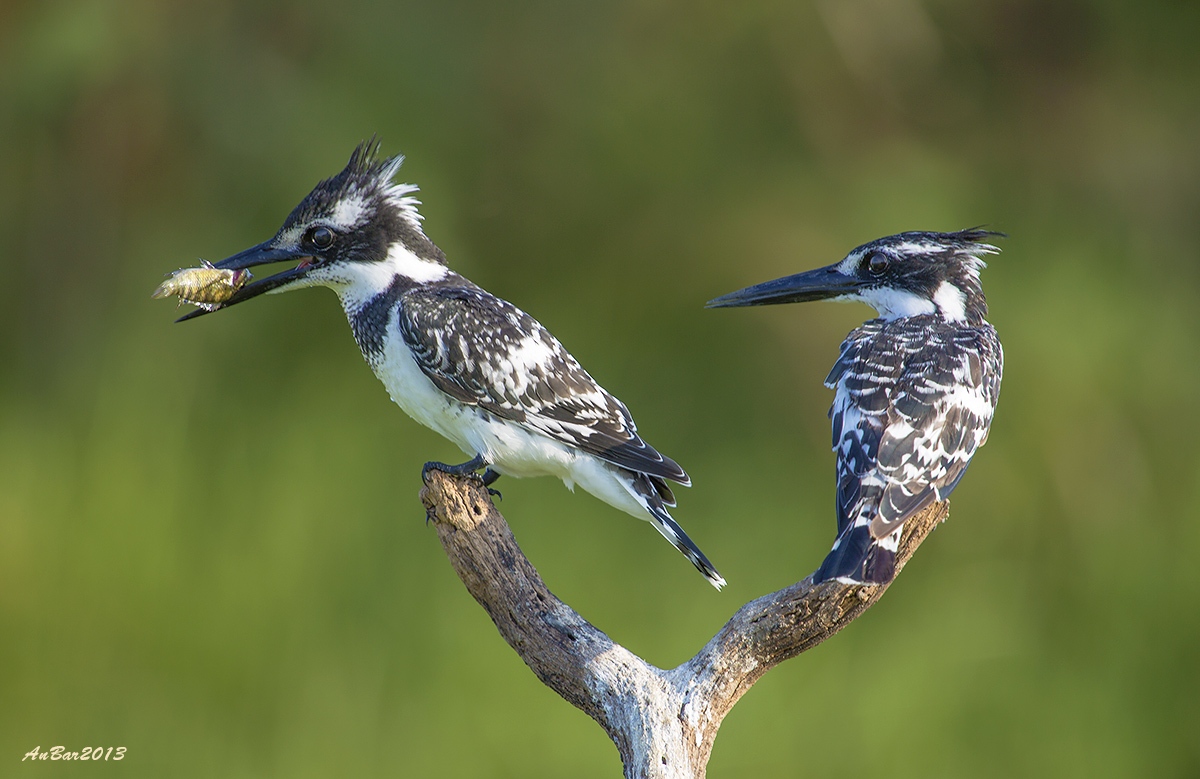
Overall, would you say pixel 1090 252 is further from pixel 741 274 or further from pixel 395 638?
pixel 395 638

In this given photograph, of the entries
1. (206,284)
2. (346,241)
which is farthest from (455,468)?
(206,284)

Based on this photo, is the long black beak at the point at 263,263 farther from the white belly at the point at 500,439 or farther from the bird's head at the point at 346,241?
the white belly at the point at 500,439

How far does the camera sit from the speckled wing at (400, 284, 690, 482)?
2.57 m

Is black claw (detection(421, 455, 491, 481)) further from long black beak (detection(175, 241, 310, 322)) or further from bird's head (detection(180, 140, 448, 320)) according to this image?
long black beak (detection(175, 241, 310, 322))

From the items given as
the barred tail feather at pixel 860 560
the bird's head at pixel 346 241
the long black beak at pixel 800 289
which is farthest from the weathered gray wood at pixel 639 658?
the long black beak at pixel 800 289

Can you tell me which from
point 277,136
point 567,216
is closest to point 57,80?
point 277,136

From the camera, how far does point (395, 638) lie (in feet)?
17.1

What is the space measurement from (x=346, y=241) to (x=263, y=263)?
21cm

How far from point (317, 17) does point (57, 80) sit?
1.29 meters


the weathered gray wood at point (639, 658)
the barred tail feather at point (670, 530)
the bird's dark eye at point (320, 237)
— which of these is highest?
the bird's dark eye at point (320, 237)

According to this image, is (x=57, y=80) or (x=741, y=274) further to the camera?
(x=741, y=274)

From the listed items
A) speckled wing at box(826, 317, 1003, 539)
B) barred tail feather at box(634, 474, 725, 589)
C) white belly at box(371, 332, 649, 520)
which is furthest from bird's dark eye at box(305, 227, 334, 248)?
speckled wing at box(826, 317, 1003, 539)

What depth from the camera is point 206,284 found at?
2678mm

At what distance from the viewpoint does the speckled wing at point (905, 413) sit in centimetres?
228
